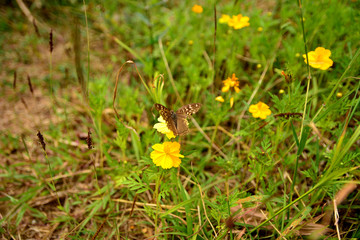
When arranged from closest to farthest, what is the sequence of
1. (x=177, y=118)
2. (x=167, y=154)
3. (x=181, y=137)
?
(x=167, y=154) < (x=177, y=118) < (x=181, y=137)

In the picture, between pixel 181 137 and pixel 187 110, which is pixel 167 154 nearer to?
pixel 187 110

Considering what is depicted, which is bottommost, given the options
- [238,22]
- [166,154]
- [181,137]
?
[181,137]

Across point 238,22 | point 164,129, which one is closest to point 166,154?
point 164,129

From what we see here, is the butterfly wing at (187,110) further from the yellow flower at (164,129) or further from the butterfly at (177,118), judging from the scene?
the yellow flower at (164,129)

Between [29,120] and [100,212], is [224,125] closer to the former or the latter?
[100,212]

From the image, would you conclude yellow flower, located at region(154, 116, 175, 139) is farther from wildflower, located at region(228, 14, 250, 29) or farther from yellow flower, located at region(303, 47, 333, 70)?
wildflower, located at region(228, 14, 250, 29)

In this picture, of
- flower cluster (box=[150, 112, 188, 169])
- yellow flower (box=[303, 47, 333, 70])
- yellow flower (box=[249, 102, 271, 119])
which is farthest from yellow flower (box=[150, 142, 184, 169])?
yellow flower (box=[303, 47, 333, 70])

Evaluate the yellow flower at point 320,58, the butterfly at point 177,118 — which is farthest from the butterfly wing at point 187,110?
the yellow flower at point 320,58
